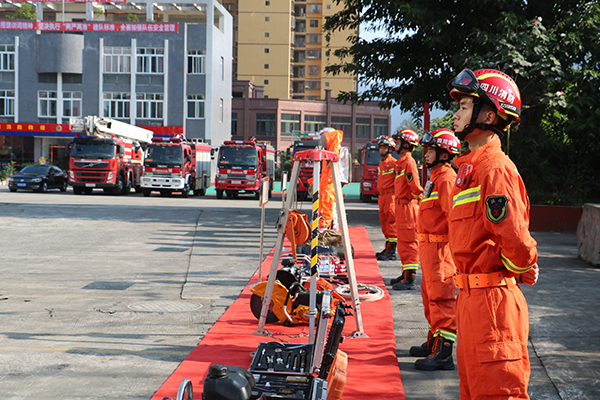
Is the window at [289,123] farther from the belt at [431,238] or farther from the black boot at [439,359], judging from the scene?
the black boot at [439,359]

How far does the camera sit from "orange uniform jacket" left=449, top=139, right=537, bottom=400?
3010 millimetres

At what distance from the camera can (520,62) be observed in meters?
14.0

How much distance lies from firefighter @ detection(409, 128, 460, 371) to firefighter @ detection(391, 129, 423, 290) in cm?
259

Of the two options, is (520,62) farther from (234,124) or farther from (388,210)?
(234,124)

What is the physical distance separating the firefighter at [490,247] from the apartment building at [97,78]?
1966 inches

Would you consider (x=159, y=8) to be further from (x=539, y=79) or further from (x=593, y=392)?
(x=593, y=392)

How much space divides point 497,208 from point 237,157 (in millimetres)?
28841

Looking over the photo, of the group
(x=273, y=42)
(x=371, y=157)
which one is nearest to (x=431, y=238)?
(x=371, y=157)

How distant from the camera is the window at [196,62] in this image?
52625mm

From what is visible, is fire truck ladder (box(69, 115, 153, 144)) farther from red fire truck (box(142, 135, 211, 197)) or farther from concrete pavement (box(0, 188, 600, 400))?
concrete pavement (box(0, 188, 600, 400))

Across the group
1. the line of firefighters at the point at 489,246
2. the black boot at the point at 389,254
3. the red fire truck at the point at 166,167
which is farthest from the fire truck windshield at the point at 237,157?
the line of firefighters at the point at 489,246

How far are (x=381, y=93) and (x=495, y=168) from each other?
16.0 metres

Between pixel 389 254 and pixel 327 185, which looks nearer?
pixel 327 185

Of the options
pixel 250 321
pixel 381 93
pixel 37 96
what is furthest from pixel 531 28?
pixel 37 96
